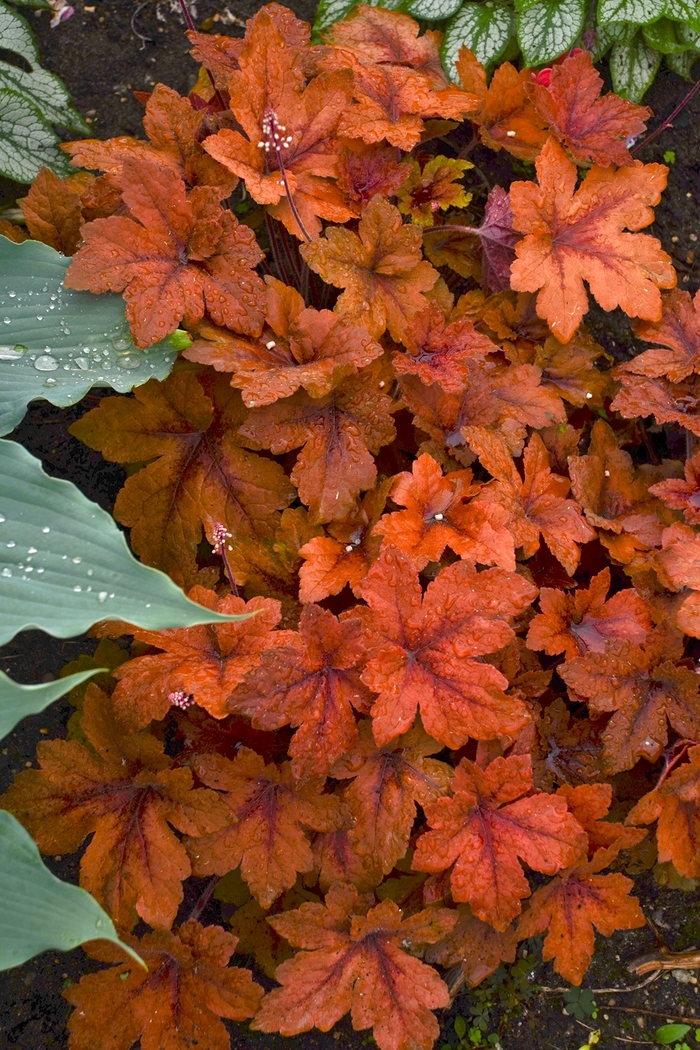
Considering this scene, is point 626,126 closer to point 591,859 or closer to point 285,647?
point 285,647

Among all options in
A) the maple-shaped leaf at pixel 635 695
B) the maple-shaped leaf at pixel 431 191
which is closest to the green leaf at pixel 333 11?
the maple-shaped leaf at pixel 431 191

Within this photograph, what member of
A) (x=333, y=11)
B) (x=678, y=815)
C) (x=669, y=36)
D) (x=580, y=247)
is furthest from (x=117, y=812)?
(x=669, y=36)

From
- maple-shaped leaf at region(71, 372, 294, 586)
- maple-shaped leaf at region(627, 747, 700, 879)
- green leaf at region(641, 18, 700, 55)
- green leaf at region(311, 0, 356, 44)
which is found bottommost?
maple-shaped leaf at region(627, 747, 700, 879)

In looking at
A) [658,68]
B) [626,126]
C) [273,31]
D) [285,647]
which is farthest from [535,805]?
[658,68]

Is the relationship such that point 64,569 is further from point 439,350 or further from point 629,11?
point 629,11

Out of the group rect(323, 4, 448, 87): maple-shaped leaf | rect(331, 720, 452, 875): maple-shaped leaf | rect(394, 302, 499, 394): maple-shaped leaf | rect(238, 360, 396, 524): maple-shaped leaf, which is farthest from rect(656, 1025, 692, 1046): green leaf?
rect(323, 4, 448, 87): maple-shaped leaf

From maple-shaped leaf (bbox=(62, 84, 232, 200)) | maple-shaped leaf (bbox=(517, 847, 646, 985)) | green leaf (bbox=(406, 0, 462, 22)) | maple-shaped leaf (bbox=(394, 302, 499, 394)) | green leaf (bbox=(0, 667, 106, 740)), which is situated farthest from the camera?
green leaf (bbox=(406, 0, 462, 22))

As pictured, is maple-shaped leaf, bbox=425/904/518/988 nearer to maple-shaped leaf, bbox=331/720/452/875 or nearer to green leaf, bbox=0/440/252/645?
maple-shaped leaf, bbox=331/720/452/875
